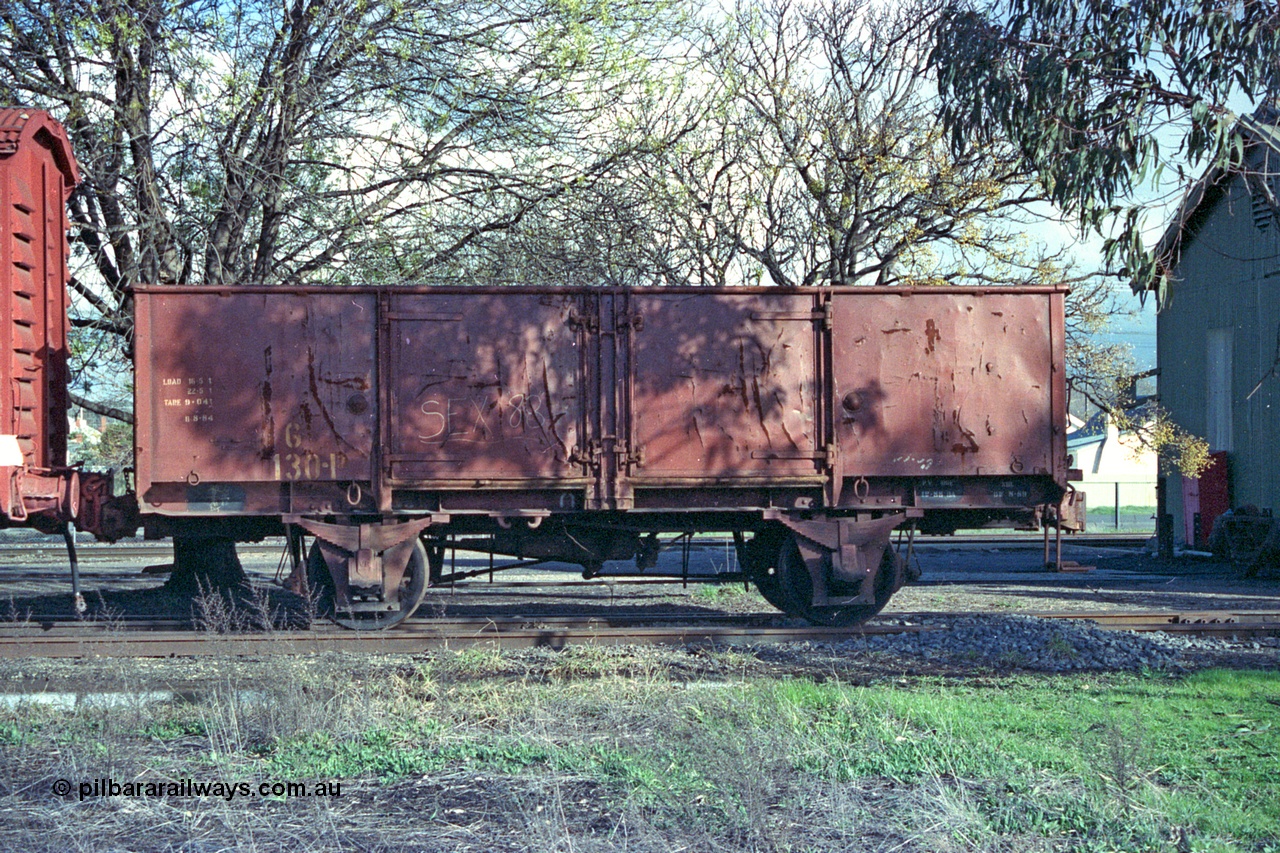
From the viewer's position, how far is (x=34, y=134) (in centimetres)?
920

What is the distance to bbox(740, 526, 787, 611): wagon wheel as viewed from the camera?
10328 mm

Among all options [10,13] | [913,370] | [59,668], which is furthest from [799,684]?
[10,13]

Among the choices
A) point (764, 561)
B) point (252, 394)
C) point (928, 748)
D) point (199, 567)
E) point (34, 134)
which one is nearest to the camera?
point (928, 748)

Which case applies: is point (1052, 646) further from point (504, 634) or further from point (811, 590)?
point (504, 634)

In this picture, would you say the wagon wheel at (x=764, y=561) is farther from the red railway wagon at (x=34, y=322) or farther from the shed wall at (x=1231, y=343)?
the shed wall at (x=1231, y=343)

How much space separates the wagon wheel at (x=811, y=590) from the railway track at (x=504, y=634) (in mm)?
231

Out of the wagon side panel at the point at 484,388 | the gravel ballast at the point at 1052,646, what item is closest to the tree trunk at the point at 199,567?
the wagon side panel at the point at 484,388

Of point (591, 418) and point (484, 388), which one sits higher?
point (484, 388)

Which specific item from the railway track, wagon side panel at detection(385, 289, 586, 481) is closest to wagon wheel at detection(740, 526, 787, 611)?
the railway track

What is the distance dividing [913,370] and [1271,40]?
12.9 ft

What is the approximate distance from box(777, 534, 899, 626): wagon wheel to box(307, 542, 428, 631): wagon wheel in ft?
11.2

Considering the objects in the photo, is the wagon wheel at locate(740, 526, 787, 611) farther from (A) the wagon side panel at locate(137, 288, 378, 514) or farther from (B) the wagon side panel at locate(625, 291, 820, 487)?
(A) the wagon side panel at locate(137, 288, 378, 514)

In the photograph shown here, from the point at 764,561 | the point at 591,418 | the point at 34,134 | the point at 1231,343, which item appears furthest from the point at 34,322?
the point at 1231,343

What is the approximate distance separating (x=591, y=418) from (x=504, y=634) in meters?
2.08
